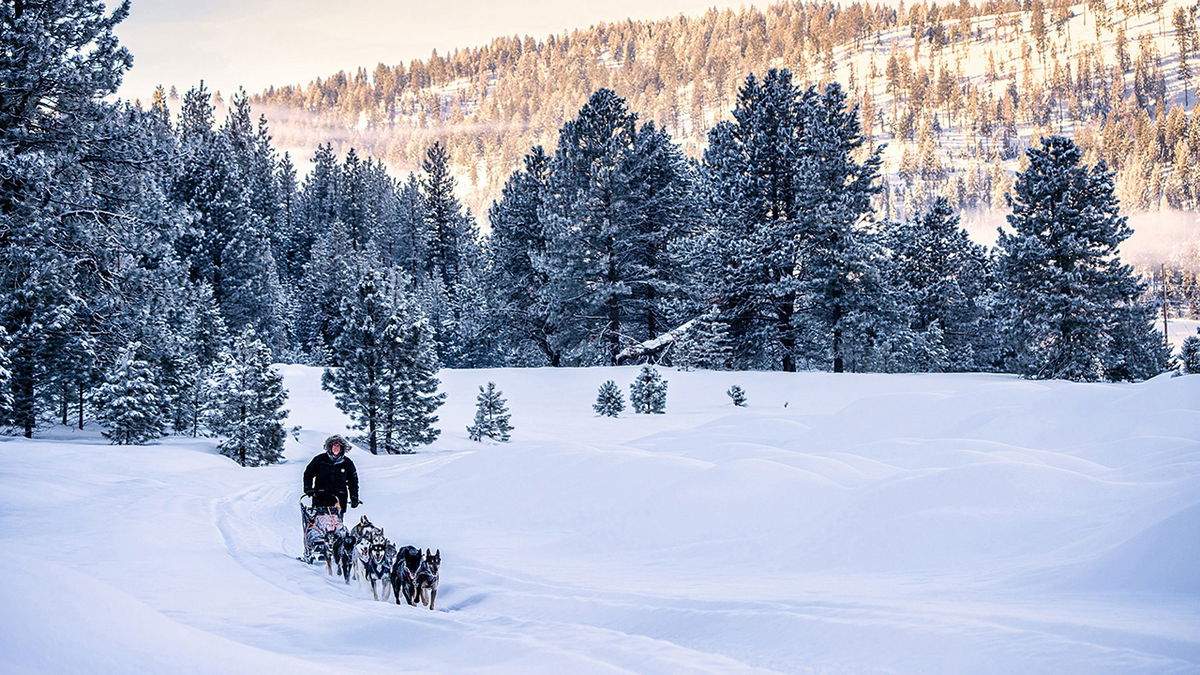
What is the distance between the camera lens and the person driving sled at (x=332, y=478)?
30.5 ft

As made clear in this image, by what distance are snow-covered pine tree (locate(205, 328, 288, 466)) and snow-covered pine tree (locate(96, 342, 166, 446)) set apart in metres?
2.06

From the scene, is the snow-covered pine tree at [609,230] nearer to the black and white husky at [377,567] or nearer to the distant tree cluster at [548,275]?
the distant tree cluster at [548,275]

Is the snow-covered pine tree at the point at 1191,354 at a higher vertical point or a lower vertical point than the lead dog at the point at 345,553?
higher

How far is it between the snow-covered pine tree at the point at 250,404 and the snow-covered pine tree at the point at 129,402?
2.06 meters

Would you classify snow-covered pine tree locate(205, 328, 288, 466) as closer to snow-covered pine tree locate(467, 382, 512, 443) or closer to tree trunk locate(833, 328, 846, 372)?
snow-covered pine tree locate(467, 382, 512, 443)

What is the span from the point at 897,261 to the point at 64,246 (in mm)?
39261

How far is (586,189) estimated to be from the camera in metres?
36.5

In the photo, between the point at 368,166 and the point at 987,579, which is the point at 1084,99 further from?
the point at 987,579

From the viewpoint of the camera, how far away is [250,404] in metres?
21.1

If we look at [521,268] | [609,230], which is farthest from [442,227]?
[609,230]

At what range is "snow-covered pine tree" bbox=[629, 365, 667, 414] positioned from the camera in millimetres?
25281

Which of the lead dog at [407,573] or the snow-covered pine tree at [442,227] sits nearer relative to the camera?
the lead dog at [407,573]

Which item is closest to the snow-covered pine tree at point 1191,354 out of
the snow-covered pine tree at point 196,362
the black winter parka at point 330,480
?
the black winter parka at point 330,480

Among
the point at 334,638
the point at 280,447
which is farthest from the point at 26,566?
the point at 280,447
